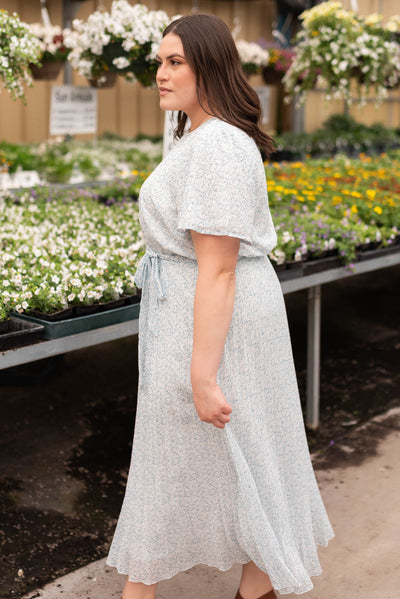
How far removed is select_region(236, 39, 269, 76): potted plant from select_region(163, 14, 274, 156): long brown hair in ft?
15.2

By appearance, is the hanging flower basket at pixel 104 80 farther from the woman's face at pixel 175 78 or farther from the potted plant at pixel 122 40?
the woman's face at pixel 175 78

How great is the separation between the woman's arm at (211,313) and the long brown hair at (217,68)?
309 millimetres

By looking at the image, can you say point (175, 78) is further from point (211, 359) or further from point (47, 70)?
point (47, 70)

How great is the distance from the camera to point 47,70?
5.14 m

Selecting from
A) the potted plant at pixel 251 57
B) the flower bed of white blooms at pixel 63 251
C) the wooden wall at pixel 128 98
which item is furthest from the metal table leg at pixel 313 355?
the potted plant at pixel 251 57

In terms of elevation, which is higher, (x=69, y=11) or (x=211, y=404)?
(x=69, y=11)

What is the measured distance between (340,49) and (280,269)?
3116 mm

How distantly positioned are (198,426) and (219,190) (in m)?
0.59

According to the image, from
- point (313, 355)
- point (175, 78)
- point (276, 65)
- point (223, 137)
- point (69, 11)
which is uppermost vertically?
point (69, 11)

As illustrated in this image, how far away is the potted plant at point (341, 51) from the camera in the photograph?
563cm

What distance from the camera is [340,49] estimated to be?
5629 mm

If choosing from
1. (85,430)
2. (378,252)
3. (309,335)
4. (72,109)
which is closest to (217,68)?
(309,335)

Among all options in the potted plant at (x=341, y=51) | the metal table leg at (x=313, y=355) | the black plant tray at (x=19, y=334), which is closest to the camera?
the black plant tray at (x=19, y=334)

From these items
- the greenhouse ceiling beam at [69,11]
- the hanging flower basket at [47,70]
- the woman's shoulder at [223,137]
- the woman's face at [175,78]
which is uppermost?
the greenhouse ceiling beam at [69,11]
